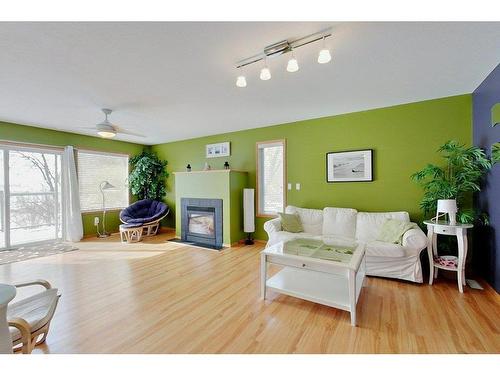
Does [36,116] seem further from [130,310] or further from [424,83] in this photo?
[424,83]

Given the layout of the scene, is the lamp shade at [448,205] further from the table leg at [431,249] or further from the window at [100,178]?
the window at [100,178]

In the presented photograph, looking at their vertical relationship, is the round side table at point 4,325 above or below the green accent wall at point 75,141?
below

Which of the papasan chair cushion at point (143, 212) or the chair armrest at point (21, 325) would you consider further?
the papasan chair cushion at point (143, 212)

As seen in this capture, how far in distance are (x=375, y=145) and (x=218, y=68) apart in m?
2.72

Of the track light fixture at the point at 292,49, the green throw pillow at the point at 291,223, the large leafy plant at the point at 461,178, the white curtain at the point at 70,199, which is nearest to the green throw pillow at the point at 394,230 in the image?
the large leafy plant at the point at 461,178

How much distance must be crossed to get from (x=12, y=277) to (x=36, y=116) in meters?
2.61

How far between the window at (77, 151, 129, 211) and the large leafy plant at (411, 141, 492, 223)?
622cm

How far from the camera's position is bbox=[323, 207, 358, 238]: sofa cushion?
3.39 m

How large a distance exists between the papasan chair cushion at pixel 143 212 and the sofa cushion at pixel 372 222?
424 cm

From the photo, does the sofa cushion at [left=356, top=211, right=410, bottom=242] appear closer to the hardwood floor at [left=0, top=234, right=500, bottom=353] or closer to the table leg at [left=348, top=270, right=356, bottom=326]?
the hardwood floor at [left=0, top=234, right=500, bottom=353]

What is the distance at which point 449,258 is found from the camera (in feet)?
8.66

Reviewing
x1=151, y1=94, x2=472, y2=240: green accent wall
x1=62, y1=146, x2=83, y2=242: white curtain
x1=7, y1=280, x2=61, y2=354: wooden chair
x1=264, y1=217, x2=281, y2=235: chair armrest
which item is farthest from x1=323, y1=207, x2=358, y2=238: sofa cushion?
x1=62, y1=146, x2=83, y2=242: white curtain

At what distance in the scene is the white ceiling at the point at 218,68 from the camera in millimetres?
1702
